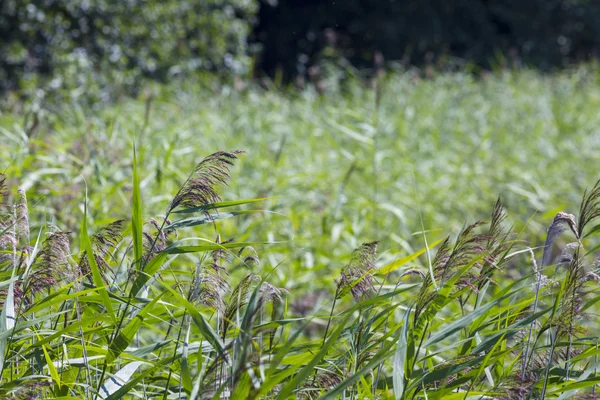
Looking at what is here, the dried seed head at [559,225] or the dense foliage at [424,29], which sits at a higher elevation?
the dense foliage at [424,29]

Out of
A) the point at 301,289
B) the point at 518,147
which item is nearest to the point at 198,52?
the point at 518,147

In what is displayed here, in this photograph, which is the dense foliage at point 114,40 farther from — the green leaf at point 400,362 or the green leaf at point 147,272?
the green leaf at point 400,362

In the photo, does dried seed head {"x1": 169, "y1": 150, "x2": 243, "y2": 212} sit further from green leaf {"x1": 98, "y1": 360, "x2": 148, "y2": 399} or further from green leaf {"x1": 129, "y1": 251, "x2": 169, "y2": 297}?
green leaf {"x1": 98, "y1": 360, "x2": 148, "y2": 399}

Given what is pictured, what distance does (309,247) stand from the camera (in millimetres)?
4391

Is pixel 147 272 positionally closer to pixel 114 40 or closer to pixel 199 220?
pixel 199 220

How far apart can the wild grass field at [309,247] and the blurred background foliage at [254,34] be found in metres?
0.89

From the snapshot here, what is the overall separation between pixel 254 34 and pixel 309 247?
13255 millimetres

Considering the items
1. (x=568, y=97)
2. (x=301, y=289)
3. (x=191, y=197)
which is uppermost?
(x=568, y=97)

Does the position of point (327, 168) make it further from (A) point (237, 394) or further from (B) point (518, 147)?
(A) point (237, 394)

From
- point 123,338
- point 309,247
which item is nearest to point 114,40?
point 309,247

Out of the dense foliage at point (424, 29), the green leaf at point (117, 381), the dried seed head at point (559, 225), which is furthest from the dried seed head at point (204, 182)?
the dense foliage at point (424, 29)

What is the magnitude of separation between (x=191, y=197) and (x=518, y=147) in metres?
7.28

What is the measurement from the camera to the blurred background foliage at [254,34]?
9.91 meters

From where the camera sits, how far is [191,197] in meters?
1.50
